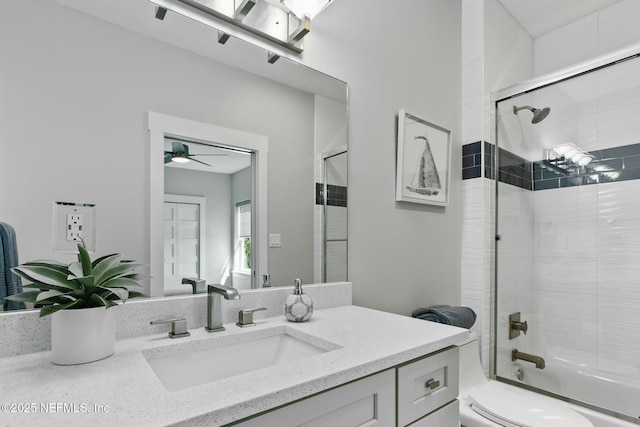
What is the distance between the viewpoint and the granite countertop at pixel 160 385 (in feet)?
1.73

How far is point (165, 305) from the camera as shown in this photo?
99 centimetres

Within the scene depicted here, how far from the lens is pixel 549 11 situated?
229 cm

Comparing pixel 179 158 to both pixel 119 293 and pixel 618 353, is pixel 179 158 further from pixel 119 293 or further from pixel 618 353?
pixel 618 353

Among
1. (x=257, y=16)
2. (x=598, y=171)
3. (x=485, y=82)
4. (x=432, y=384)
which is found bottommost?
(x=432, y=384)

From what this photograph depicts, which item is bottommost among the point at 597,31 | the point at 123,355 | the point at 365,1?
the point at 123,355

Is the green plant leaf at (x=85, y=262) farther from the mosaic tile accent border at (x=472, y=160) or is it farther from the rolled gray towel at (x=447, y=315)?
the mosaic tile accent border at (x=472, y=160)

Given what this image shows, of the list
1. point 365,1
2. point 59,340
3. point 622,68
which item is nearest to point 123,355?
point 59,340

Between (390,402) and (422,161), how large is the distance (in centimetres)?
125

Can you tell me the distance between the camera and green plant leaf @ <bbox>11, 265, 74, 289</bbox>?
72 centimetres

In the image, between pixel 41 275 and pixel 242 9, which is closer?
pixel 41 275

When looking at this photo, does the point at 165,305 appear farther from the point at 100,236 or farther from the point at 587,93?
the point at 587,93

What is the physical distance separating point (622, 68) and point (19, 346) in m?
2.59

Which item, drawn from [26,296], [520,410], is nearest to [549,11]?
[520,410]

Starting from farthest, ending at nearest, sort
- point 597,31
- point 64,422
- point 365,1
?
point 597,31 < point 365,1 < point 64,422
